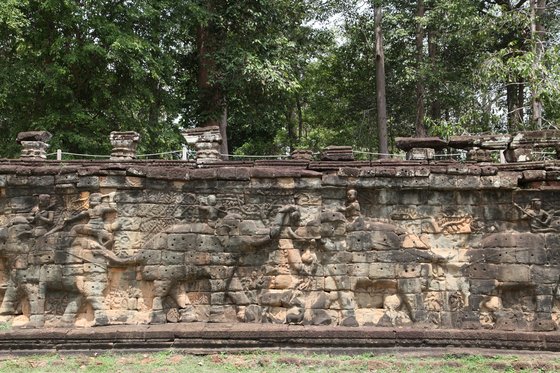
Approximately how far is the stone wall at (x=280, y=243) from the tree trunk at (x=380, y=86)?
9587 millimetres

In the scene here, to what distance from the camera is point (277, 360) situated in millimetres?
7203

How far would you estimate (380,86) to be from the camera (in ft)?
59.4

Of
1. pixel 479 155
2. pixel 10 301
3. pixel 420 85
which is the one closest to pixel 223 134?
pixel 420 85

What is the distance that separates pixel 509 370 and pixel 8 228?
817 centimetres

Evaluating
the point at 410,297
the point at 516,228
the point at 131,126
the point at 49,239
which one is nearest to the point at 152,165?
the point at 49,239

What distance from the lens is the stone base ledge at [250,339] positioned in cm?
751

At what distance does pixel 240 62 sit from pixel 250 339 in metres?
10.2

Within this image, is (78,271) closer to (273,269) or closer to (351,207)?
(273,269)

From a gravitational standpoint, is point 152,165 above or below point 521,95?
below

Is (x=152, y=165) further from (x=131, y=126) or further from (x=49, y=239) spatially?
(x=131, y=126)

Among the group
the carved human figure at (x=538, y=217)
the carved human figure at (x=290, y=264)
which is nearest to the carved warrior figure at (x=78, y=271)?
the carved human figure at (x=290, y=264)

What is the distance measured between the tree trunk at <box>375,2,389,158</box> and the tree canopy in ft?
1.25

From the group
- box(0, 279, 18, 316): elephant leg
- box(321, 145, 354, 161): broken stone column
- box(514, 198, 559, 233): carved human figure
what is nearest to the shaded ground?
box(0, 279, 18, 316): elephant leg

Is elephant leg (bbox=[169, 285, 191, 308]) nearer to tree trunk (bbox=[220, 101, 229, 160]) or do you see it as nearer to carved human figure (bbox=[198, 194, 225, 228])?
carved human figure (bbox=[198, 194, 225, 228])
